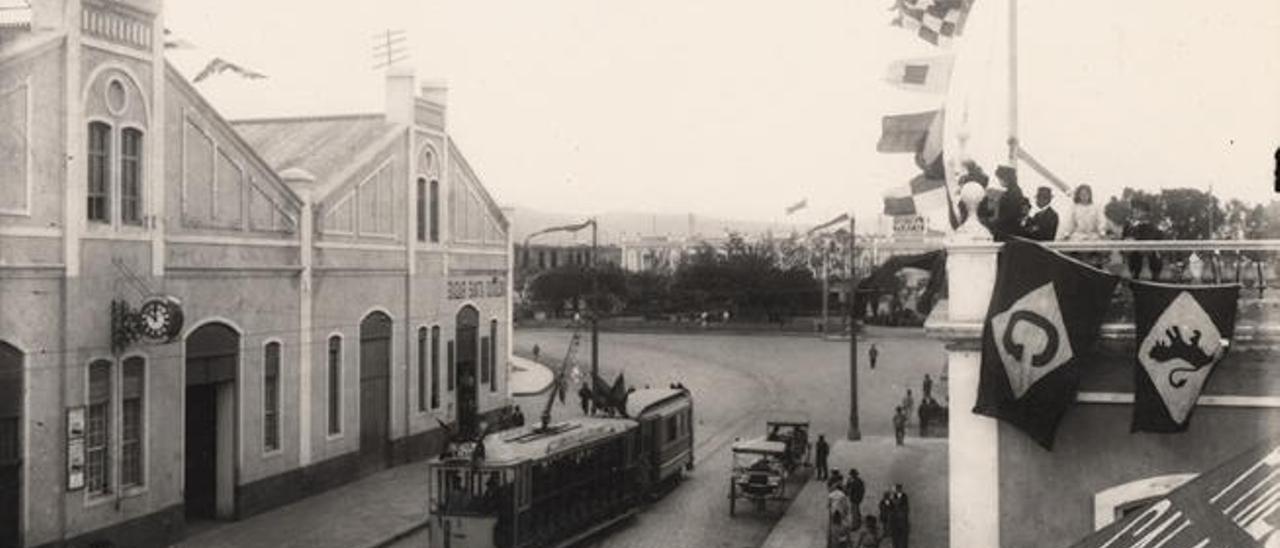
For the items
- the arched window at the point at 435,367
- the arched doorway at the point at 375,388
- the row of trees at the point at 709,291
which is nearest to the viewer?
the arched doorway at the point at 375,388

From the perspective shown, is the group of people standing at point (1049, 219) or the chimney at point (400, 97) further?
the chimney at point (400, 97)

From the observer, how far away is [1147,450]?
932 cm

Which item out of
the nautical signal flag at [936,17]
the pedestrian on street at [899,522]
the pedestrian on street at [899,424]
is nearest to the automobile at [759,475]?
the pedestrian on street at [899,522]

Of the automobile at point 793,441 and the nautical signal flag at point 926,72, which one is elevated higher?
the nautical signal flag at point 926,72

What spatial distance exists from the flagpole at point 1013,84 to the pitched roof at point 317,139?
56.0 ft

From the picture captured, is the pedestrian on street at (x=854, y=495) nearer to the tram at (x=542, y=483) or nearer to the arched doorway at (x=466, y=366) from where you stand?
the tram at (x=542, y=483)

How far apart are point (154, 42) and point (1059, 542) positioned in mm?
16562

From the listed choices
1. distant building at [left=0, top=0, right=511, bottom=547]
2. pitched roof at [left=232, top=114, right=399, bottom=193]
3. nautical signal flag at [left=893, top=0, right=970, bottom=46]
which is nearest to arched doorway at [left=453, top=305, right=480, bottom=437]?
distant building at [left=0, top=0, right=511, bottom=547]

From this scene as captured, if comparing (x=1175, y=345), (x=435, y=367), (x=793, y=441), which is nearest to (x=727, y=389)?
(x=793, y=441)

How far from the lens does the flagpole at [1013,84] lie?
514 inches

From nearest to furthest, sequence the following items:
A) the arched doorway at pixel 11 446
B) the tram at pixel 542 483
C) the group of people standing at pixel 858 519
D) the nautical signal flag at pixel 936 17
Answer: the nautical signal flag at pixel 936 17
the arched doorway at pixel 11 446
the tram at pixel 542 483
the group of people standing at pixel 858 519

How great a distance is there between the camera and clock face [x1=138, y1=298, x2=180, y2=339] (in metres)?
18.9

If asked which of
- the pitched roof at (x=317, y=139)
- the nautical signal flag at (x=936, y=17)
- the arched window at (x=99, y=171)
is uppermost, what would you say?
Answer: the pitched roof at (x=317, y=139)

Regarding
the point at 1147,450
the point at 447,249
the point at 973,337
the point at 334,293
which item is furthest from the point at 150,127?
the point at 1147,450
